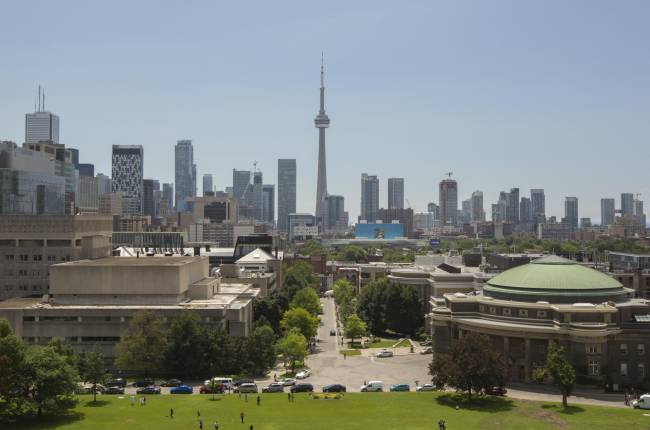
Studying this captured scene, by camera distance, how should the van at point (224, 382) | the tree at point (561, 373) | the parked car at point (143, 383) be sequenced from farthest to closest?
the parked car at point (143, 383) → the van at point (224, 382) → the tree at point (561, 373)

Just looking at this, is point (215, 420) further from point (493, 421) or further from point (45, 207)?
point (45, 207)

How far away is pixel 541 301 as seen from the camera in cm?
9788

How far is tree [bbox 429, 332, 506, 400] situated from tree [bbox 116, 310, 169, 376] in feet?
119

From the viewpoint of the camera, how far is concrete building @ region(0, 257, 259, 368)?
102 m

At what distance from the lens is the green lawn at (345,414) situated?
7075 cm

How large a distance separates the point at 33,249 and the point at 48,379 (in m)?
61.7

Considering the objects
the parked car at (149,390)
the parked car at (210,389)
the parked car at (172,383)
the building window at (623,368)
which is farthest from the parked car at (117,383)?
the building window at (623,368)

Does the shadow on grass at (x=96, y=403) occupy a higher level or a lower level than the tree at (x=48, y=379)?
lower

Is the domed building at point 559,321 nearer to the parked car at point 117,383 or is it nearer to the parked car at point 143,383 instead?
the parked car at point 143,383

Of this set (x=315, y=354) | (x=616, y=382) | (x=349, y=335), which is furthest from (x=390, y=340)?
(x=616, y=382)

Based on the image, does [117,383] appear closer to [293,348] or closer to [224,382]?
[224,382]

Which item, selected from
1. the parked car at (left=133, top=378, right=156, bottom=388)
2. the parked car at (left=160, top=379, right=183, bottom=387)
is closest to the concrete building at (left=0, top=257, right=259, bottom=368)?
the parked car at (left=133, top=378, right=156, bottom=388)

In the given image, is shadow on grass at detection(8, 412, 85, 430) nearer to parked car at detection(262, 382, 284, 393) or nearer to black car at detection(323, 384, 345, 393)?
parked car at detection(262, 382, 284, 393)

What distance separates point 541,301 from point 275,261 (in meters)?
104
